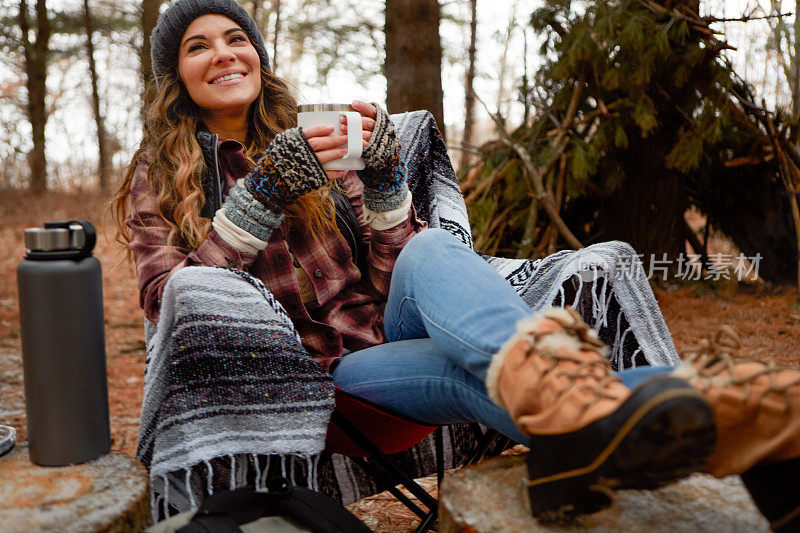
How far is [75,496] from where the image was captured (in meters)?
1.03

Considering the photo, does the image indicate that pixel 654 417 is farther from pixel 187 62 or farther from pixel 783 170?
pixel 783 170

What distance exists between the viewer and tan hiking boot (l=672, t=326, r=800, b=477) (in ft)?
2.77

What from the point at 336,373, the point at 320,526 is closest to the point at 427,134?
the point at 336,373

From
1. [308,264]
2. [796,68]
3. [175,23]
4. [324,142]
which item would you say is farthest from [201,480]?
[796,68]

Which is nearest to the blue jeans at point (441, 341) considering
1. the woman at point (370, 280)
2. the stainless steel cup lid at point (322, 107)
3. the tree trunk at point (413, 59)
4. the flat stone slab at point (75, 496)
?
the woman at point (370, 280)

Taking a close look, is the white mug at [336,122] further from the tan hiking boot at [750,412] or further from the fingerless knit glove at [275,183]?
the tan hiking boot at [750,412]

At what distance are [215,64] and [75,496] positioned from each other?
44.9 inches

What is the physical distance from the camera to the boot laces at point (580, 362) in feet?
3.06

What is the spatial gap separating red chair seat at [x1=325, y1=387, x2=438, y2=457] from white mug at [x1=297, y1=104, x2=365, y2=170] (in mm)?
489

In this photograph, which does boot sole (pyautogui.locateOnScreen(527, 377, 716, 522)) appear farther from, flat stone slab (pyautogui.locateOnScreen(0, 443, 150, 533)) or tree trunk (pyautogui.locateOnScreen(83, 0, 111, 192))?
tree trunk (pyautogui.locateOnScreen(83, 0, 111, 192))

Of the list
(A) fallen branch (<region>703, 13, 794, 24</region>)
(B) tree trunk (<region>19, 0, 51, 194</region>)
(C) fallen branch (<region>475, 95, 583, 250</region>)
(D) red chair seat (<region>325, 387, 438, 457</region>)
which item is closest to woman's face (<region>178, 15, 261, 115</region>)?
(D) red chair seat (<region>325, 387, 438, 457</region>)

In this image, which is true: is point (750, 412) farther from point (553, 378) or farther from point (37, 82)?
point (37, 82)

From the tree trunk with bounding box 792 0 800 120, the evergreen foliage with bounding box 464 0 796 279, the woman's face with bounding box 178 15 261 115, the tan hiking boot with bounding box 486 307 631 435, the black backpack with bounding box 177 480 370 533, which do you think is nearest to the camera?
the tan hiking boot with bounding box 486 307 631 435

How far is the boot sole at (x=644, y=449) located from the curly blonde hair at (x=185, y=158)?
1.00 meters
